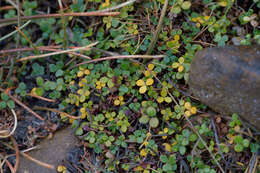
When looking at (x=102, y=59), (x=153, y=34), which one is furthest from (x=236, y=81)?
(x=102, y=59)

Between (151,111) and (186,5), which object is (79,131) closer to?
(151,111)

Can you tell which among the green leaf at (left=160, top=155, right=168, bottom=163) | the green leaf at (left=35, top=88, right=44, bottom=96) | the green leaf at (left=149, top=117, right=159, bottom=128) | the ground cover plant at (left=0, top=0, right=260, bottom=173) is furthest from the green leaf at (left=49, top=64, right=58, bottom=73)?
the green leaf at (left=160, top=155, right=168, bottom=163)

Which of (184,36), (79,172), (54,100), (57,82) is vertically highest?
(184,36)

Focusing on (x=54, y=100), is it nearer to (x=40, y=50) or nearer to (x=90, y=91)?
(x=90, y=91)

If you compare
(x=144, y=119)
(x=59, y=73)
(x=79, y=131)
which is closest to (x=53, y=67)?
(x=59, y=73)

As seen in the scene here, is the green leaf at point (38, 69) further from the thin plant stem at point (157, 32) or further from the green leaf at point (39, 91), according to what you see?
the thin plant stem at point (157, 32)

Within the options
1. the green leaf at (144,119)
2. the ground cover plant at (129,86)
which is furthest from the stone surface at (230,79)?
the green leaf at (144,119)

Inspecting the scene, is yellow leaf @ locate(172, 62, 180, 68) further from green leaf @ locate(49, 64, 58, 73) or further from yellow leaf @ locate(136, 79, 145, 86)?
green leaf @ locate(49, 64, 58, 73)
